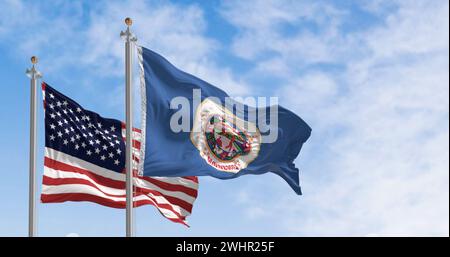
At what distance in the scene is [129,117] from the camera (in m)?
16.9

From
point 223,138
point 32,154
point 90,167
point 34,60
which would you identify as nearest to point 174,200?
point 223,138

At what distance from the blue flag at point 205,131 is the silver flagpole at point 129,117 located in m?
0.62

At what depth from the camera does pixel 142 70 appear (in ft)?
58.9

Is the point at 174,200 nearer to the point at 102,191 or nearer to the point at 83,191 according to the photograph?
the point at 102,191

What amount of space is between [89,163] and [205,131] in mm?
3059

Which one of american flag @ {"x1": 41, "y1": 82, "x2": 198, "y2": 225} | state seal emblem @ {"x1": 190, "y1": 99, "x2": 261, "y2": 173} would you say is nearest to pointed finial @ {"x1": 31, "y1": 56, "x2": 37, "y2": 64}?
american flag @ {"x1": 41, "y1": 82, "x2": 198, "y2": 225}

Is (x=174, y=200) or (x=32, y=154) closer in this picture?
(x=32, y=154)

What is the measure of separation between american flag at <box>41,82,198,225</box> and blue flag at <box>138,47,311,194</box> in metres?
1.10

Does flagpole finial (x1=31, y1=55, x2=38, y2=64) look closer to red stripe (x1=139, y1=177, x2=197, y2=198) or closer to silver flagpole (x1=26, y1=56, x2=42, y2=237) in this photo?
silver flagpole (x1=26, y1=56, x2=42, y2=237)

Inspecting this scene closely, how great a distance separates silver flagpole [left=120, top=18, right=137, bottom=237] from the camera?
16.4 m
